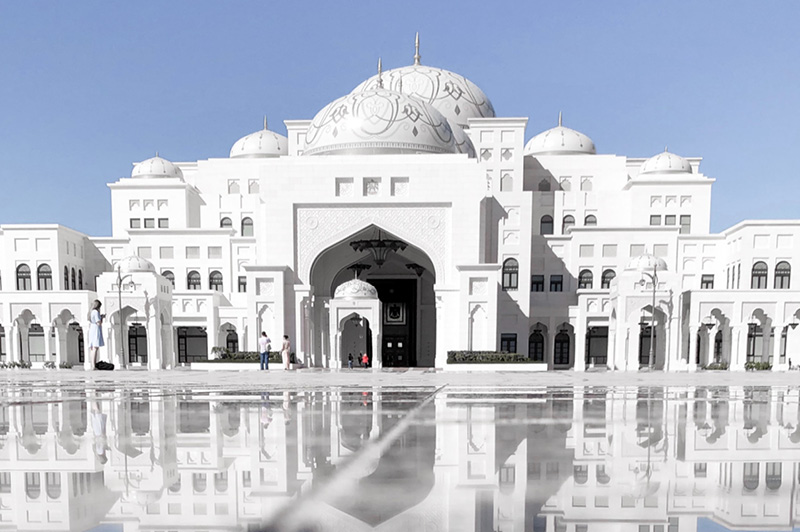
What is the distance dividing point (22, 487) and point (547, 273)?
83.8 feet

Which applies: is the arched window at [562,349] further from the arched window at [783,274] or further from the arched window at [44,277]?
the arched window at [44,277]

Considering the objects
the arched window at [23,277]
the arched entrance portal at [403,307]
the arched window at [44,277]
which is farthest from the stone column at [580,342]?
the arched window at [23,277]

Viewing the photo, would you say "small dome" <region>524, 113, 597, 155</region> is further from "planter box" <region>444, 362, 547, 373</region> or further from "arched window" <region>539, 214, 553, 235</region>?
"planter box" <region>444, 362, 547, 373</region>

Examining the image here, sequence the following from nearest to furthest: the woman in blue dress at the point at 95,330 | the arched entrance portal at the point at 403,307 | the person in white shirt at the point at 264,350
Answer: the woman in blue dress at the point at 95,330
the person in white shirt at the point at 264,350
the arched entrance portal at the point at 403,307

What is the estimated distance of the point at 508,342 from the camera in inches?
936

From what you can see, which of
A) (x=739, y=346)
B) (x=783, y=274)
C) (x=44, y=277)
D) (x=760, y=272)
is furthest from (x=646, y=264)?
(x=44, y=277)

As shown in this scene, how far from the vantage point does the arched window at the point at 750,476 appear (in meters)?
3.24

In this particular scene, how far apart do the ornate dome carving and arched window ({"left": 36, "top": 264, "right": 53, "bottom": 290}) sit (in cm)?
2086

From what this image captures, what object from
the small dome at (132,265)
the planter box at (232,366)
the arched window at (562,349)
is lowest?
the arched window at (562,349)

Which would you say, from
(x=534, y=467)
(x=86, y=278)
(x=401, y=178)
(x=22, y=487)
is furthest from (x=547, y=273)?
(x=86, y=278)

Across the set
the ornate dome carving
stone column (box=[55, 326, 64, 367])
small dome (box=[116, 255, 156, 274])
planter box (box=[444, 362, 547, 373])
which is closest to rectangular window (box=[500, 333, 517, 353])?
planter box (box=[444, 362, 547, 373])

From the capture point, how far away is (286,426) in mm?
5312

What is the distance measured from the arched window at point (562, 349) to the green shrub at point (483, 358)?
1040 centimetres

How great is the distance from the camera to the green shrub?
56.8ft
